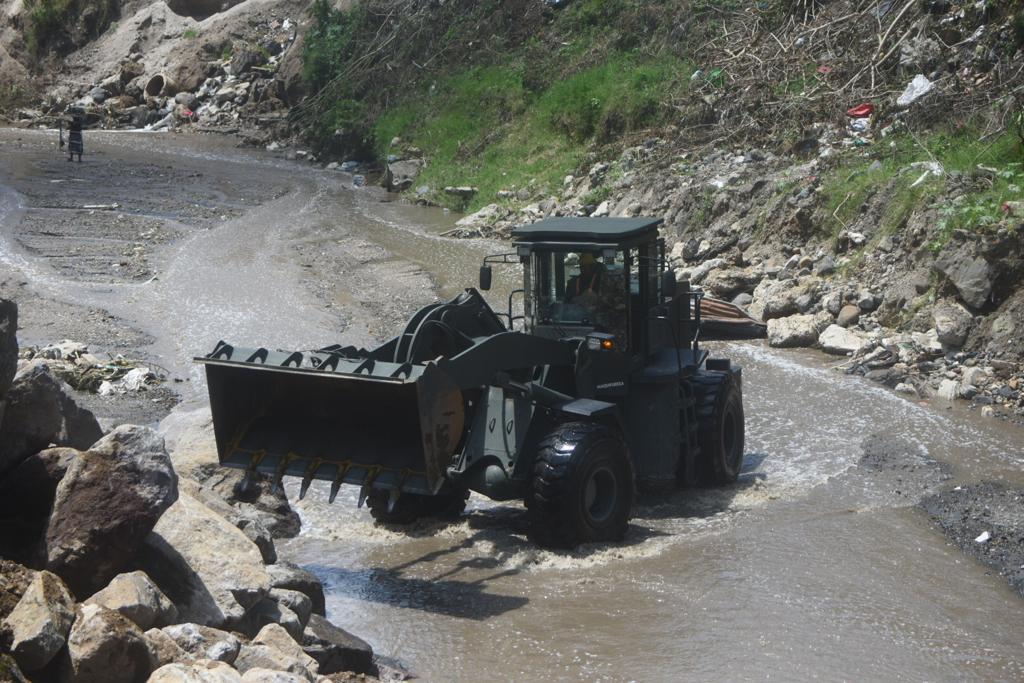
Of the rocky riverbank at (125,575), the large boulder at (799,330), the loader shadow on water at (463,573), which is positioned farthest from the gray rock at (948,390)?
the rocky riverbank at (125,575)

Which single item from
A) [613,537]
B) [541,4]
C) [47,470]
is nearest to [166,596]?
[47,470]

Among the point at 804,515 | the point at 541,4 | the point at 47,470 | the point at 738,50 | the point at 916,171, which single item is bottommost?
the point at 804,515

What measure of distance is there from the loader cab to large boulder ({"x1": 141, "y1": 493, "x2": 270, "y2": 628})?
3.48 m

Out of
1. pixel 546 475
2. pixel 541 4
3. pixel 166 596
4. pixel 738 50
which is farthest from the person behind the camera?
pixel 541 4

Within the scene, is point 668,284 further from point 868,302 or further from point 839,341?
point 868,302

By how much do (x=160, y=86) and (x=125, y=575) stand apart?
38.8 m

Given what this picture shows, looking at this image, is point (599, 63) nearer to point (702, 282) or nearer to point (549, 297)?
point (702, 282)

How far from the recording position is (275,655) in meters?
6.33

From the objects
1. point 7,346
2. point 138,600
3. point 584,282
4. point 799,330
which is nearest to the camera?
point 138,600

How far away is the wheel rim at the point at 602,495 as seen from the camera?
30.3 feet

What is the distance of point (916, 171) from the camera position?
17.8 meters

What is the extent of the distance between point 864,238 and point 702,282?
2.47 metres

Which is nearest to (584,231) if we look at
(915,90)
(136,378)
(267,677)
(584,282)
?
(584,282)

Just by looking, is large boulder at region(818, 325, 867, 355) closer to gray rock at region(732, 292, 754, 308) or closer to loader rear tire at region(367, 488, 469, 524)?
gray rock at region(732, 292, 754, 308)
